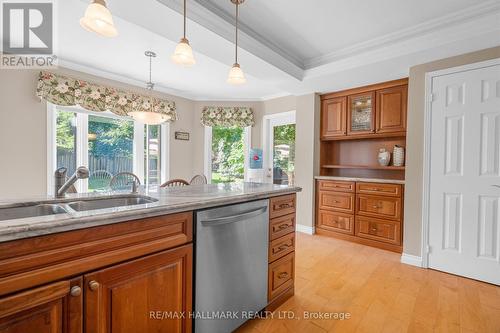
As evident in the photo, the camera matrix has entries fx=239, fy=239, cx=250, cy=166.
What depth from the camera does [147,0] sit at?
173 centimetres

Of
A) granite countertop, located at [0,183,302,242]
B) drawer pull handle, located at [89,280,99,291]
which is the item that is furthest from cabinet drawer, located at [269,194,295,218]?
drawer pull handle, located at [89,280,99,291]

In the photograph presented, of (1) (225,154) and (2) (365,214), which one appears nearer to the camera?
(2) (365,214)

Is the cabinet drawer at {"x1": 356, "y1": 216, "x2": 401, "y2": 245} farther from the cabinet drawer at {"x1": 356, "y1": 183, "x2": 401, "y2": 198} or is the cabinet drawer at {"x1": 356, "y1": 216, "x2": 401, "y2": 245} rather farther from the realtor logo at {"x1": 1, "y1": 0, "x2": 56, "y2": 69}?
the realtor logo at {"x1": 1, "y1": 0, "x2": 56, "y2": 69}

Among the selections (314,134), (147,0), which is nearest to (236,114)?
(314,134)

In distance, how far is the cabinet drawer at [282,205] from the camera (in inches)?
70.3

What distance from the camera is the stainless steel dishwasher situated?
1.33 m

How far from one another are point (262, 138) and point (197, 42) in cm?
268

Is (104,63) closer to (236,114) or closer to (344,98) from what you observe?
(236,114)

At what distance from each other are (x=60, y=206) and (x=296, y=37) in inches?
105

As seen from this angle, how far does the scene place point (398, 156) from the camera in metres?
3.30

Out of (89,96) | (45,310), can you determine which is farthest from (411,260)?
(89,96)

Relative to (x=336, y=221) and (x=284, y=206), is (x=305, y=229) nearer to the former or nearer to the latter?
(x=336, y=221)

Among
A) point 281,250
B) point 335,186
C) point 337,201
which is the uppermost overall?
point 335,186

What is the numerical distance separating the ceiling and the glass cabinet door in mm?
281
